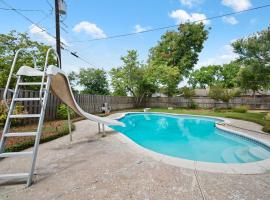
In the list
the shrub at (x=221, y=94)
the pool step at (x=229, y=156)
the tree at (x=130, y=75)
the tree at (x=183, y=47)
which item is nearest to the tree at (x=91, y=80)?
the tree at (x=130, y=75)

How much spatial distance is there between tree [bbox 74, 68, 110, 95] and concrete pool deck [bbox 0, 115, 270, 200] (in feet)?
67.1

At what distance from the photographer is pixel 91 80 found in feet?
78.1

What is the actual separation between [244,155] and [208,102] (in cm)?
1791

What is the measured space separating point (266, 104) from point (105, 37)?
19.4 metres

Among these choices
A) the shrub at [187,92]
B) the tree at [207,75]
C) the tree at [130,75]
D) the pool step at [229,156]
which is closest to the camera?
the pool step at [229,156]

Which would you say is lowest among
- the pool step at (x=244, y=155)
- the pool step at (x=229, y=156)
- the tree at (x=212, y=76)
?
the pool step at (x=229, y=156)

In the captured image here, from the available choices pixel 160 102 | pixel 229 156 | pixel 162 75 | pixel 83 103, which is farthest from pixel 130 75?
pixel 229 156

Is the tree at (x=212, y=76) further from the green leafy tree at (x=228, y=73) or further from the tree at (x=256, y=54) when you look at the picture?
the tree at (x=256, y=54)

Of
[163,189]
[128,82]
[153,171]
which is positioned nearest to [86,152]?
[153,171]

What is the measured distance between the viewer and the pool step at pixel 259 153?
476cm

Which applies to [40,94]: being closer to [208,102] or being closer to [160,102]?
[160,102]

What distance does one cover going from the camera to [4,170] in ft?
10.6

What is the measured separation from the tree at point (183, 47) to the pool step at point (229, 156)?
21.1 metres

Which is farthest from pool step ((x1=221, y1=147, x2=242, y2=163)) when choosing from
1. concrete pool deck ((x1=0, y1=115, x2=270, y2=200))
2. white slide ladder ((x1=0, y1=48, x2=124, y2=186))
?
white slide ladder ((x1=0, y1=48, x2=124, y2=186))
